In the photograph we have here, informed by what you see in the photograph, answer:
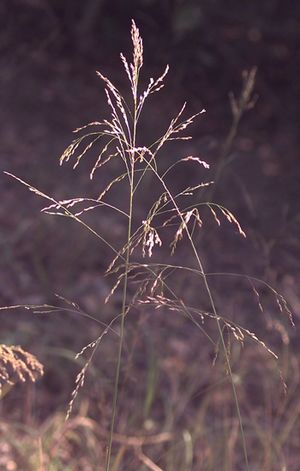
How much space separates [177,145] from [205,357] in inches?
66.1

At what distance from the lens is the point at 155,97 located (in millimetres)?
5102

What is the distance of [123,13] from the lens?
16.7 ft

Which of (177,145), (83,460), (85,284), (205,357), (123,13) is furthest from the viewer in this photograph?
(123,13)

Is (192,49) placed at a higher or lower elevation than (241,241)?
higher

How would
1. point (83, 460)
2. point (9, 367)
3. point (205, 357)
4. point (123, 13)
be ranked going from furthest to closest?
point (123, 13) < point (205, 357) < point (9, 367) < point (83, 460)

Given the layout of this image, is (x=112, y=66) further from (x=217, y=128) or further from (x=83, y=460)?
(x=83, y=460)

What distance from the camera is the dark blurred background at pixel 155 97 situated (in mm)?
4180

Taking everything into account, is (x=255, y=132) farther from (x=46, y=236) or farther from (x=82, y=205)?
(x=46, y=236)

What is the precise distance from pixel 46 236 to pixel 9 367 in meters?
1.01

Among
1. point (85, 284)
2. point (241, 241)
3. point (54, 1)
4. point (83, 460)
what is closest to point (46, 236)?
point (85, 284)

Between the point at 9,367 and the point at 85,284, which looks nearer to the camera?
the point at 9,367

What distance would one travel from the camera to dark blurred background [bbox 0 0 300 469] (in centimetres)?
418

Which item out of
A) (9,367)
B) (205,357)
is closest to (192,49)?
(205,357)

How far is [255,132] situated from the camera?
16.7 ft
